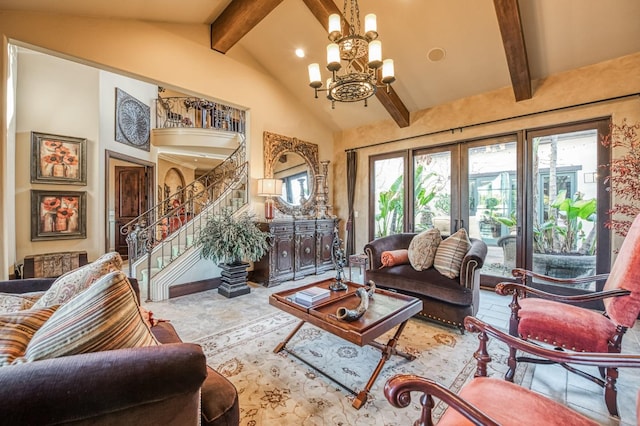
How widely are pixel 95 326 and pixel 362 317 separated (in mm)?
1530

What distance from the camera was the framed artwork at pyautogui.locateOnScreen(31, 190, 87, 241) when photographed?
14.9ft

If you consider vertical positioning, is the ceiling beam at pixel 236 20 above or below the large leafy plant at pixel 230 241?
above

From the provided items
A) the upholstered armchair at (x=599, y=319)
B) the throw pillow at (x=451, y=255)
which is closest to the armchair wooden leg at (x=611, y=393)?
the upholstered armchair at (x=599, y=319)

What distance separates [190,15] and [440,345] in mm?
4998

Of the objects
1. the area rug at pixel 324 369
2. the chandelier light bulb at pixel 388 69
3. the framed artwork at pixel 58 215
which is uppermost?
the chandelier light bulb at pixel 388 69

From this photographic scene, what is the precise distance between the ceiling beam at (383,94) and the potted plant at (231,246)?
9.42 ft

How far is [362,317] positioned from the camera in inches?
77.4

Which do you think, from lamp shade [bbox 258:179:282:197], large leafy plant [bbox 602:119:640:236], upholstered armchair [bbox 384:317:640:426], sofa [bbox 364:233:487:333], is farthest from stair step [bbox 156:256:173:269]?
large leafy plant [bbox 602:119:640:236]

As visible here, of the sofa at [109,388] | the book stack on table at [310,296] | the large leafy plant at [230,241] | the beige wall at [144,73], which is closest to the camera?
the sofa at [109,388]

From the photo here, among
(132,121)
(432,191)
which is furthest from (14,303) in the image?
(132,121)

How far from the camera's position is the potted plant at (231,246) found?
12.4 feet

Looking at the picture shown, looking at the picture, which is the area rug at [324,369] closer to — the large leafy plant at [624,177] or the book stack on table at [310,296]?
the book stack on table at [310,296]

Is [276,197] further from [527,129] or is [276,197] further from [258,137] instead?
[527,129]

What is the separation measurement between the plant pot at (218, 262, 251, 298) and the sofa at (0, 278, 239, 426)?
308cm
